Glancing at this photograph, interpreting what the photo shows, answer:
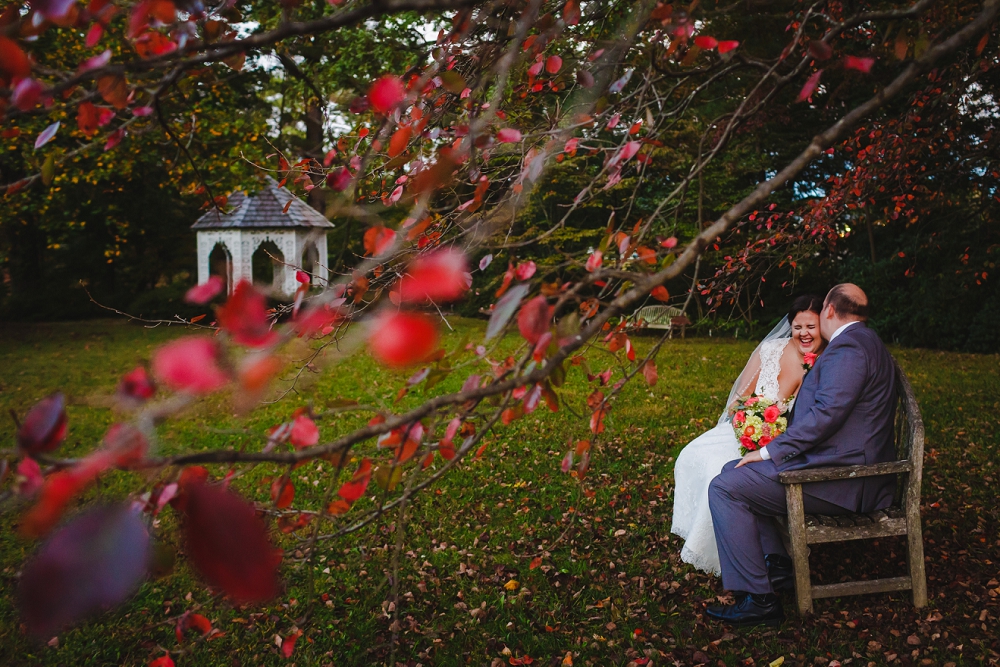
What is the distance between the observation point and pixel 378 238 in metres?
1.56

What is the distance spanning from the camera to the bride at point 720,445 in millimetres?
3662

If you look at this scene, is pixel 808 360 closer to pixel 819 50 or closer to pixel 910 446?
pixel 910 446

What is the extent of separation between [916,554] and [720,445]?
1.08 metres

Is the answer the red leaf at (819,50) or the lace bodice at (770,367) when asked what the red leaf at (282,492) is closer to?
the red leaf at (819,50)

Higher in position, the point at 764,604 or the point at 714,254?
the point at 714,254

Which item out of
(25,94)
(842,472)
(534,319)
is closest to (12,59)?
(25,94)

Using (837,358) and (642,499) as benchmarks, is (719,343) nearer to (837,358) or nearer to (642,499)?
(642,499)

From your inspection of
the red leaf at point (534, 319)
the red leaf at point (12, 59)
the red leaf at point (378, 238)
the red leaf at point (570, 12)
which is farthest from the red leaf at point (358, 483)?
the red leaf at point (570, 12)

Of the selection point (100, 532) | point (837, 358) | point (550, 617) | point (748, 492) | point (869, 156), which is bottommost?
point (550, 617)

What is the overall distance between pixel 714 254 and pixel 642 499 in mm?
9435

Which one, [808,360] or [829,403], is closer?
[829,403]

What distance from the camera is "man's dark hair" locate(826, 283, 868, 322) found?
3.36m

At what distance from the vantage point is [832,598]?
138 inches

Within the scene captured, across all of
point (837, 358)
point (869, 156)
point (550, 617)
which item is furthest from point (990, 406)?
point (550, 617)
